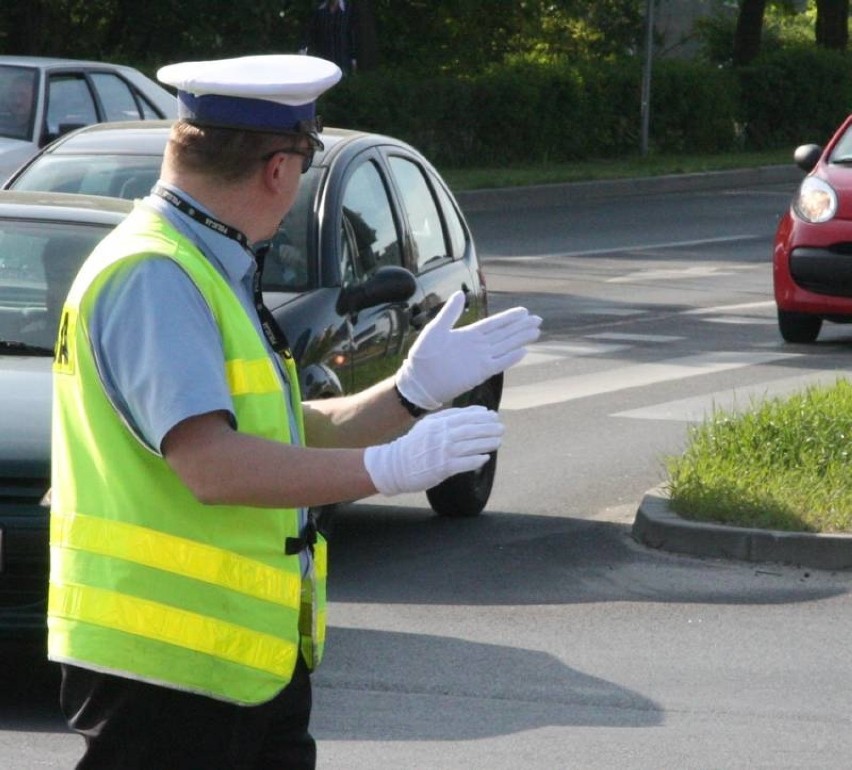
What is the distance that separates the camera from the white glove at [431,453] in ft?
9.17

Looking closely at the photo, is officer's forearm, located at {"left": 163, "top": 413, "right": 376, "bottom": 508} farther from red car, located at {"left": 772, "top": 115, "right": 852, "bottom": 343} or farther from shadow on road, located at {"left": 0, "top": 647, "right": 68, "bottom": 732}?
red car, located at {"left": 772, "top": 115, "right": 852, "bottom": 343}

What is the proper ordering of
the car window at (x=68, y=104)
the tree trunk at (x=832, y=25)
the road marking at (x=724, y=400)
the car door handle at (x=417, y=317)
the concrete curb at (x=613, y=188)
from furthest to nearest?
the tree trunk at (x=832, y=25) → the concrete curb at (x=613, y=188) → the car window at (x=68, y=104) → the road marking at (x=724, y=400) → the car door handle at (x=417, y=317)

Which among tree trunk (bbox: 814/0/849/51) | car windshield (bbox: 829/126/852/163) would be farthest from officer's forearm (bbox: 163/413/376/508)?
tree trunk (bbox: 814/0/849/51)

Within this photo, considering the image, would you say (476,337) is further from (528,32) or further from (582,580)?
(528,32)

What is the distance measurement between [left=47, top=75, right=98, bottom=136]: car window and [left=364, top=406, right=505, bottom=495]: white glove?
1253cm

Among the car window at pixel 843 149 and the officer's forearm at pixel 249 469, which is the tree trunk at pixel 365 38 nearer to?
the car window at pixel 843 149

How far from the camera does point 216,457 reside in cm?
272

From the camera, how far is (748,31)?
1517 inches

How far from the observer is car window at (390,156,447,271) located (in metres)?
8.21

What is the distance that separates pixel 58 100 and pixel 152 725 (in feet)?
42.6

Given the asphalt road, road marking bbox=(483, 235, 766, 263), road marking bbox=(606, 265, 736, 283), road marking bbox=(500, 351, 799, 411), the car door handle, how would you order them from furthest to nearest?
1. road marking bbox=(483, 235, 766, 263)
2. road marking bbox=(606, 265, 736, 283)
3. road marking bbox=(500, 351, 799, 411)
4. the car door handle
5. the asphalt road

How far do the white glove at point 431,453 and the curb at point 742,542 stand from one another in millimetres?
4566

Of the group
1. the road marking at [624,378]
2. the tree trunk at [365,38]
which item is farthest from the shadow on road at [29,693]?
the tree trunk at [365,38]

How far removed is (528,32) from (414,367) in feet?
127
